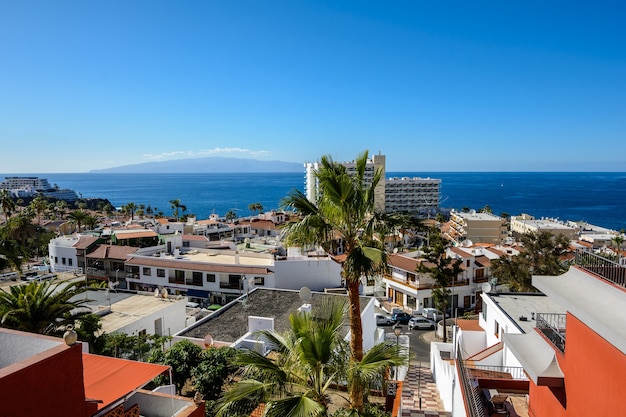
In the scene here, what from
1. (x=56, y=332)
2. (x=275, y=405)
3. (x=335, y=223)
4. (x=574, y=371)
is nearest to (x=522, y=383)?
(x=574, y=371)

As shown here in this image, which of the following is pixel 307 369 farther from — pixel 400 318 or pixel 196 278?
pixel 196 278

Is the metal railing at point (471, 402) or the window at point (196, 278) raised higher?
the metal railing at point (471, 402)

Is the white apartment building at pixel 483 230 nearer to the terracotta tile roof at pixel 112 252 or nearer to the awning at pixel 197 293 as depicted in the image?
the awning at pixel 197 293

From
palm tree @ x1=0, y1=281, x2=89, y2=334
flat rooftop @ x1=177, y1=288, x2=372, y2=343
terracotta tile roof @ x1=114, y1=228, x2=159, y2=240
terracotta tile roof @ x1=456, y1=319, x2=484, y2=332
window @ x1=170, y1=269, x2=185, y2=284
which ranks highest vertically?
palm tree @ x1=0, y1=281, x2=89, y2=334

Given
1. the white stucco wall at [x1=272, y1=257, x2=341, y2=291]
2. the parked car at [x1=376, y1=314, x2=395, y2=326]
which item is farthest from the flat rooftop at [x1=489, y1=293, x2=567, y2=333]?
the white stucco wall at [x1=272, y1=257, x2=341, y2=291]

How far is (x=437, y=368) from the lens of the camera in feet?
62.8

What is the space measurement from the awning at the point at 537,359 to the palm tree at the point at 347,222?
3.14 metres

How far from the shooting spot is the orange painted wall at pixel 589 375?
5.54 m

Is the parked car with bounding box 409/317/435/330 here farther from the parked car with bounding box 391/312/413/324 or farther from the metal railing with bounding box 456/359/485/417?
the metal railing with bounding box 456/359/485/417

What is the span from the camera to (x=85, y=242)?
1826 inches

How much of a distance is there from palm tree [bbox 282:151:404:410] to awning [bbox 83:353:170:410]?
11.9ft

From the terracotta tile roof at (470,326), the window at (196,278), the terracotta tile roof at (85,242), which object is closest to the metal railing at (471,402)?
the terracotta tile roof at (470,326)

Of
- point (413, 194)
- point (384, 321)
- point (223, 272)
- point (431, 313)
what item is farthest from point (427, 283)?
point (413, 194)

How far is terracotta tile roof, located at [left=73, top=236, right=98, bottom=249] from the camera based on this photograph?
45.7m
